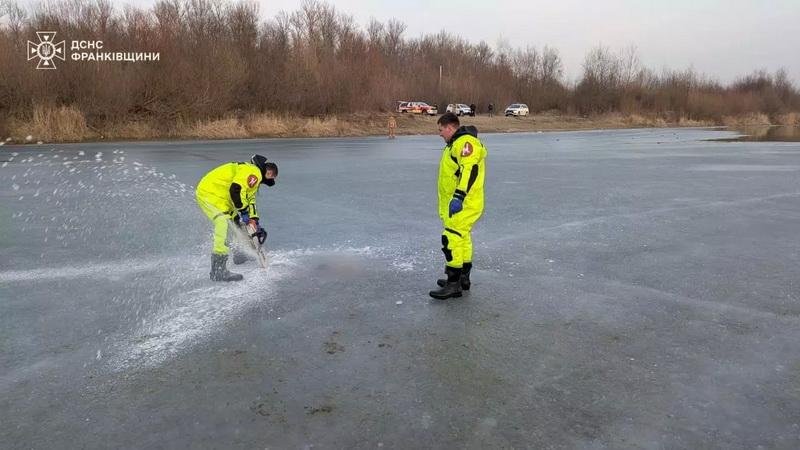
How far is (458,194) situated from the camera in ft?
15.5

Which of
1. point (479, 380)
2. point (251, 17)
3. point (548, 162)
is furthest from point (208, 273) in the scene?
point (251, 17)

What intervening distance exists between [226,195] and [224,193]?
0.09 feet

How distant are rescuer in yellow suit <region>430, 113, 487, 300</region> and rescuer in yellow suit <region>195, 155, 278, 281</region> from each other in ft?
5.20

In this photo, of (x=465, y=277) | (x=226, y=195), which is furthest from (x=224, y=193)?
(x=465, y=277)

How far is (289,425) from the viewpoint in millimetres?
2852

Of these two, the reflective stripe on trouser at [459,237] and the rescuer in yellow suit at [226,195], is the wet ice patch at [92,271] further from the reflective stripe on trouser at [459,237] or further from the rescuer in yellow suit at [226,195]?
the reflective stripe on trouser at [459,237]

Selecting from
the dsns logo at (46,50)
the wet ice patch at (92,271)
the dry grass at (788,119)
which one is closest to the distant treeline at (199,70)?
the dsns logo at (46,50)

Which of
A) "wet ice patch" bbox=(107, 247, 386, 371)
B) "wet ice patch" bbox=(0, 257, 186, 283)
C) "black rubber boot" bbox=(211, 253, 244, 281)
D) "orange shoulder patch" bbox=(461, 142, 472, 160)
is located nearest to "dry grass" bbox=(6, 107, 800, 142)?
"wet ice patch" bbox=(0, 257, 186, 283)

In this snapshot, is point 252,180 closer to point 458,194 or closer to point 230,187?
point 230,187

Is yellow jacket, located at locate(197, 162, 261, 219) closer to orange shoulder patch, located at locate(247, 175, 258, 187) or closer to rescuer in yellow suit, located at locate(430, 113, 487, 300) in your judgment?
orange shoulder patch, located at locate(247, 175, 258, 187)

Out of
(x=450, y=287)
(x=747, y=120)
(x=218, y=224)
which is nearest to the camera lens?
(x=450, y=287)

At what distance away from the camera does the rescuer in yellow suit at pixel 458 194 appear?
4.77 metres

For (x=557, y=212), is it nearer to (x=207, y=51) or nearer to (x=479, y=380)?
(x=479, y=380)

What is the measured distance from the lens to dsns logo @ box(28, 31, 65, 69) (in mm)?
28922
